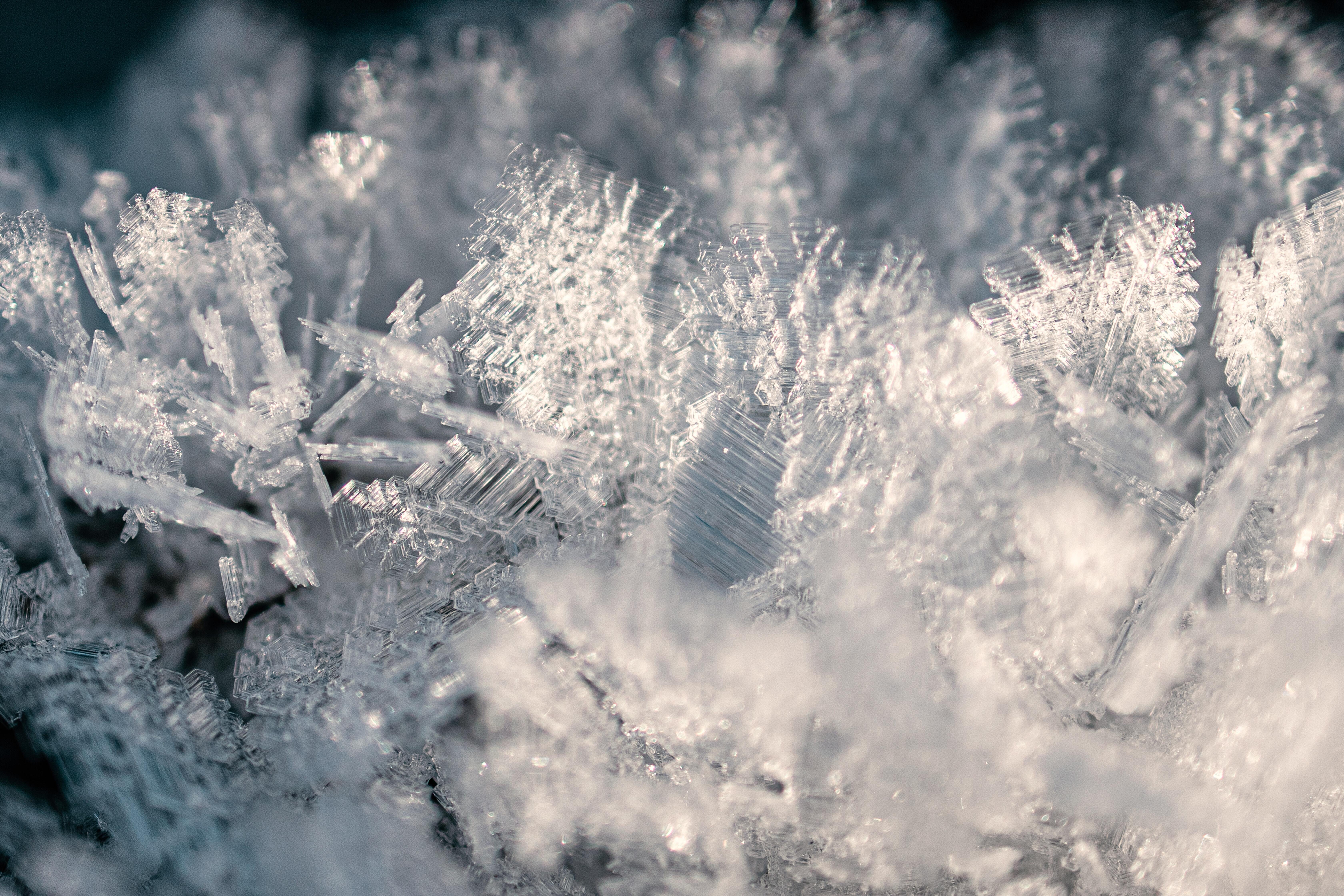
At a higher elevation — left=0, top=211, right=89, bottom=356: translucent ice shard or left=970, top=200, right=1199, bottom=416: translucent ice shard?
left=970, top=200, right=1199, bottom=416: translucent ice shard

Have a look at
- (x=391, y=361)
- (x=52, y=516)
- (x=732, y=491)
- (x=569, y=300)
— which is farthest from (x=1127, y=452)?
(x=52, y=516)

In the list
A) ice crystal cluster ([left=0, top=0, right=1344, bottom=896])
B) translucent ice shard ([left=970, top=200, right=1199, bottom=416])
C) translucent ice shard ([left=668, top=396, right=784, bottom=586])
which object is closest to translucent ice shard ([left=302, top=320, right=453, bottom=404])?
ice crystal cluster ([left=0, top=0, right=1344, bottom=896])

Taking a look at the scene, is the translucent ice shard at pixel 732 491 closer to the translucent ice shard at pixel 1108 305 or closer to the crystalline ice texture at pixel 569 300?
the crystalline ice texture at pixel 569 300

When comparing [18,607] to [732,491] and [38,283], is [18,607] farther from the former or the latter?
[732,491]

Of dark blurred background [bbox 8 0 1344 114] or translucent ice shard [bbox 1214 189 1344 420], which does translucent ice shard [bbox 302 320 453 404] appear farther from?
translucent ice shard [bbox 1214 189 1344 420]

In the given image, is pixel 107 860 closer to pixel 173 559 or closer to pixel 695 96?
pixel 173 559

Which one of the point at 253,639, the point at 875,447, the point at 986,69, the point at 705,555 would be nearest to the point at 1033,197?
the point at 986,69
